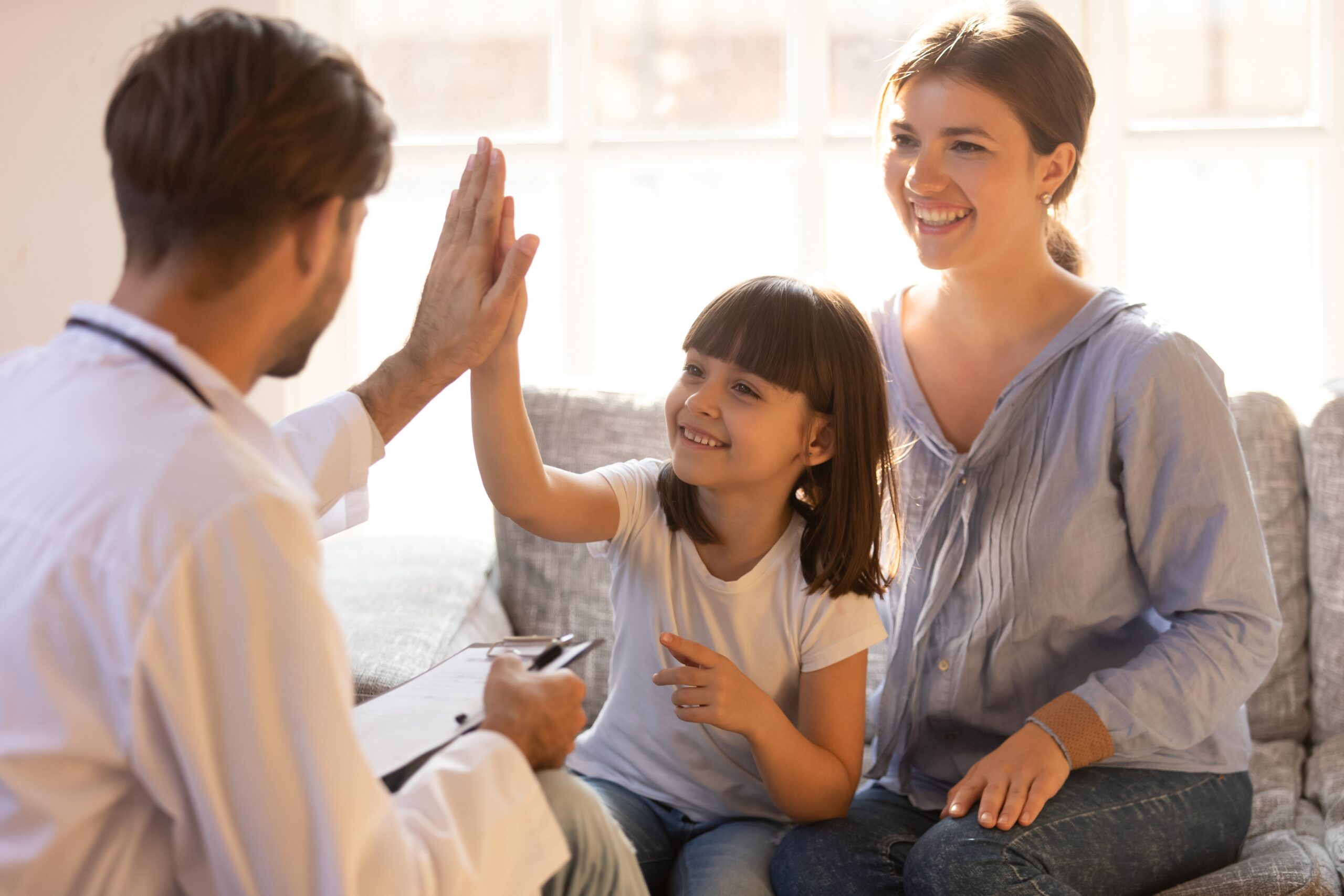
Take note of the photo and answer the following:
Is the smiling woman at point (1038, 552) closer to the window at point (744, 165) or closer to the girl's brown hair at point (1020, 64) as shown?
the girl's brown hair at point (1020, 64)

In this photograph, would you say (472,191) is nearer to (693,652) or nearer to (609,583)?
(693,652)

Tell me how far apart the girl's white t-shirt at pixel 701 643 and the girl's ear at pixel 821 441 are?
0.10 meters

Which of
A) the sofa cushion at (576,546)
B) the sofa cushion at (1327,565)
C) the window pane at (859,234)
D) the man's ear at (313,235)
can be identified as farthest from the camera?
the window pane at (859,234)

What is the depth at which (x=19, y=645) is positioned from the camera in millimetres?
751

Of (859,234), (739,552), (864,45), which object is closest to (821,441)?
(739,552)

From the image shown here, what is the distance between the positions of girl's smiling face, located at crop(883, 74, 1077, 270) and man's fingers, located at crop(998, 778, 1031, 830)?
2.16 ft

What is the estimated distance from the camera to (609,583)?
6.59ft

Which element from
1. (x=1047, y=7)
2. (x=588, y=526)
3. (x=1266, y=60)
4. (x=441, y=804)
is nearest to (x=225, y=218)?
(x=441, y=804)

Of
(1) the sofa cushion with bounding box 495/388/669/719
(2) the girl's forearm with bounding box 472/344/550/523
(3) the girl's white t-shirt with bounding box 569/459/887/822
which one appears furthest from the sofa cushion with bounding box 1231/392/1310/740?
(2) the girl's forearm with bounding box 472/344/550/523

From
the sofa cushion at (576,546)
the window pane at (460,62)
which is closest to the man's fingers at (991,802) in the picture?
the sofa cushion at (576,546)

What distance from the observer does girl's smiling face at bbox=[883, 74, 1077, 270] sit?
153 cm

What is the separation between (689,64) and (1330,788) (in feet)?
5.94

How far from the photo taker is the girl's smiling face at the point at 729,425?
145cm

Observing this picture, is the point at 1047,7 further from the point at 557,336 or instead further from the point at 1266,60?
→ the point at 557,336
